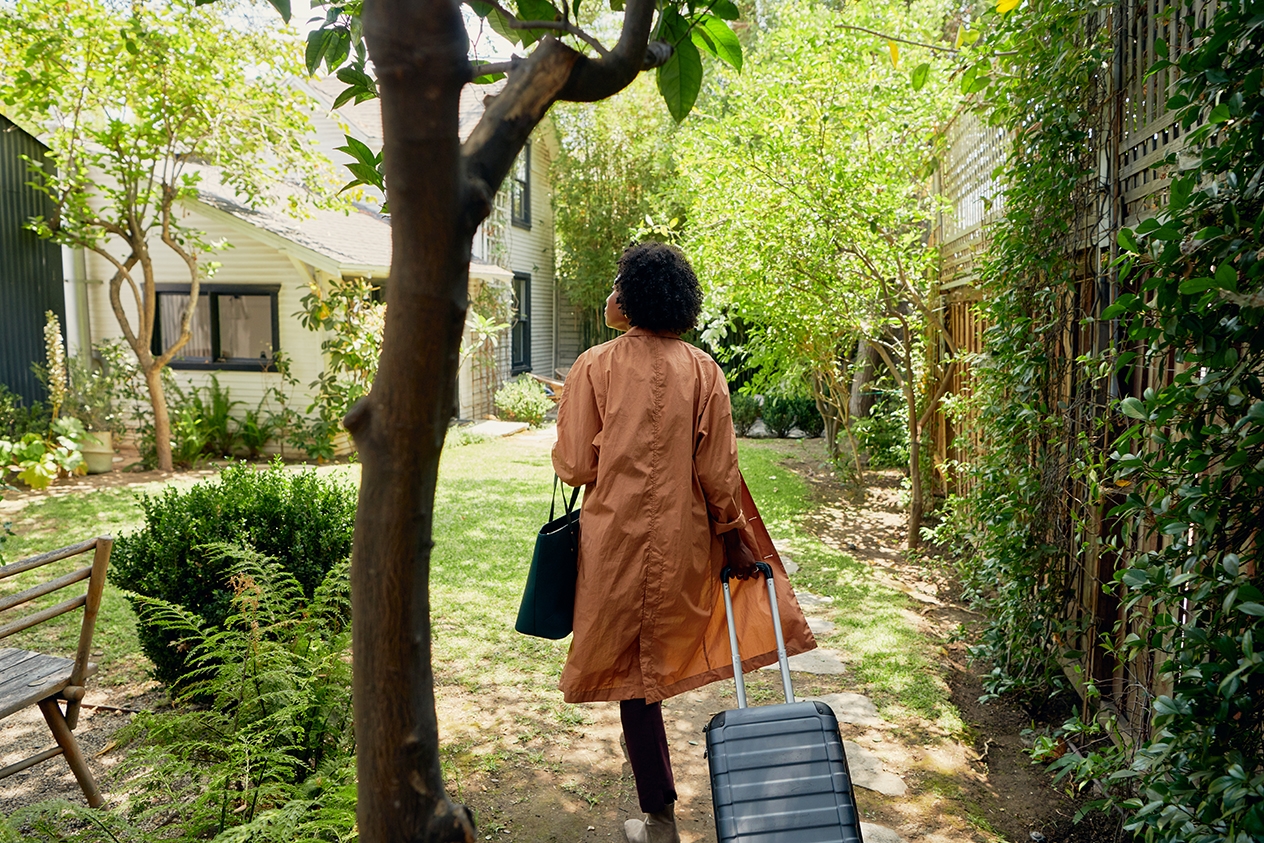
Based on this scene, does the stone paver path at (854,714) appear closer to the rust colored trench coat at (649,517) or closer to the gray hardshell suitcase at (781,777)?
the rust colored trench coat at (649,517)

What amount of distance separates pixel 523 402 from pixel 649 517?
13659 mm

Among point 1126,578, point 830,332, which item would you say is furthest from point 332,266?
point 1126,578

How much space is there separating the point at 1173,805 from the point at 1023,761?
203cm

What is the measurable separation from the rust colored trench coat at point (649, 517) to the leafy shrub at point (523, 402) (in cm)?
1334

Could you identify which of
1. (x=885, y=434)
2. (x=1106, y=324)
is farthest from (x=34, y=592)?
(x=885, y=434)

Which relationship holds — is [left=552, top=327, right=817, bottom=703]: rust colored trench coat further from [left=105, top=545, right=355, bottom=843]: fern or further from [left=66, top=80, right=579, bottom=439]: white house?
[left=66, top=80, right=579, bottom=439]: white house

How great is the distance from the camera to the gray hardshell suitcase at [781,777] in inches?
89.7

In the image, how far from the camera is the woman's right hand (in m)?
3.22

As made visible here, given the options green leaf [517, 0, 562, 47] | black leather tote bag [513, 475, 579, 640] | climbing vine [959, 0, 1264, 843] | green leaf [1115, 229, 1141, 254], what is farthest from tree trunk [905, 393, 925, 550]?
green leaf [517, 0, 562, 47]

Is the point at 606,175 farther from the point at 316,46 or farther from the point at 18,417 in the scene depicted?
the point at 316,46

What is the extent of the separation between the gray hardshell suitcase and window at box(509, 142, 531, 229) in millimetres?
17504

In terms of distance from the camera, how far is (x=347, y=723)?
3451 millimetres

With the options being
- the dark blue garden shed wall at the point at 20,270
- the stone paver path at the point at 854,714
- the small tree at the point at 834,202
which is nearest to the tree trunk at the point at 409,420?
the stone paver path at the point at 854,714

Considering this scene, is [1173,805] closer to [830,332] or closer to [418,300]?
[418,300]
